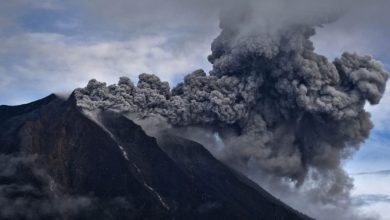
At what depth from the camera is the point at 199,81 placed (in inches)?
1932

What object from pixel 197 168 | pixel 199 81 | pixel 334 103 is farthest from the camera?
pixel 197 168

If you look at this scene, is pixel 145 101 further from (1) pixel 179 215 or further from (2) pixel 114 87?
(1) pixel 179 215

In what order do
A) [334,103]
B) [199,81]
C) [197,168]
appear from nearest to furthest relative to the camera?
[334,103]
[199,81]
[197,168]

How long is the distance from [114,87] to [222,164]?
41.9ft

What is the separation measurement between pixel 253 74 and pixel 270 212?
12.6m

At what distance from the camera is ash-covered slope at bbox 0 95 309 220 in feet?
156

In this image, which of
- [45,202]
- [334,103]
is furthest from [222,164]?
[45,202]

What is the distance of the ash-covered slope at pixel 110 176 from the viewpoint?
47.7 meters

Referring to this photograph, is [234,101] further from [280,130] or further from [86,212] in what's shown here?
[86,212]

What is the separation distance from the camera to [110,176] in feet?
166

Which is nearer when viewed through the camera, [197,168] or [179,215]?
[179,215]

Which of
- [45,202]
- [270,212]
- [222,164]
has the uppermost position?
[222,164]

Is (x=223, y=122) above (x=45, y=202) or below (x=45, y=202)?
above

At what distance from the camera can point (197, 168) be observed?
54344 mm
